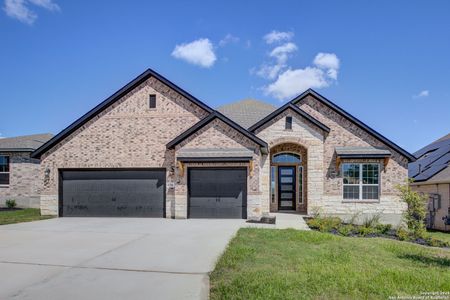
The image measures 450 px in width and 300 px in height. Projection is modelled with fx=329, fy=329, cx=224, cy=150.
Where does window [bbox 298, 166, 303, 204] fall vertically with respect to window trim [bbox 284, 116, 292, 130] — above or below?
below

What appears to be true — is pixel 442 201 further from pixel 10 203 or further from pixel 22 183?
pixel 10 203

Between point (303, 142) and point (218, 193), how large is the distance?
5.13 metres

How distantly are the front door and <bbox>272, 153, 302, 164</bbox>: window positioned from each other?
0.39 metres

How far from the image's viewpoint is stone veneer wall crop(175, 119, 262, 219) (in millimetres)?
14336

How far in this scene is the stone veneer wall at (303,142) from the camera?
16391 millimetres

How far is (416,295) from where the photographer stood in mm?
5055

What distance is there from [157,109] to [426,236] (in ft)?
40.9

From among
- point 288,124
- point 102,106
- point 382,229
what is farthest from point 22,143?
point 382,229

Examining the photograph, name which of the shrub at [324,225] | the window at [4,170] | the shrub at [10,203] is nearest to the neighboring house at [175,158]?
the shrub at [324,225]

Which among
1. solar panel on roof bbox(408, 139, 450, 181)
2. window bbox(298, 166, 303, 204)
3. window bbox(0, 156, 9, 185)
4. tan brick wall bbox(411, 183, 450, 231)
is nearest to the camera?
tan brick wall bbox(411, 183, 450, 231)

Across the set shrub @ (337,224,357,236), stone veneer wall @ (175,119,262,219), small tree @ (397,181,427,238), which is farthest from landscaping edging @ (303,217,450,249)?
stone veneer wall @ (175,119,262,219)

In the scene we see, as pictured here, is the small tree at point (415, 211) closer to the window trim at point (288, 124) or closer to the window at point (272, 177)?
the window trim at point (288, 124)

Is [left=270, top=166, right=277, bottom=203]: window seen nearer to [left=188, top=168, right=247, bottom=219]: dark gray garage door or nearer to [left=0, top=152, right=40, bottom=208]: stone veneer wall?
[left=188, top=168, right=247, bottom=219]: dark gray garage door

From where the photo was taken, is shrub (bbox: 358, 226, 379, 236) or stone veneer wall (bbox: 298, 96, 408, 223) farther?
stone veneer wall (bbox: 298, 96, 408, 223)
